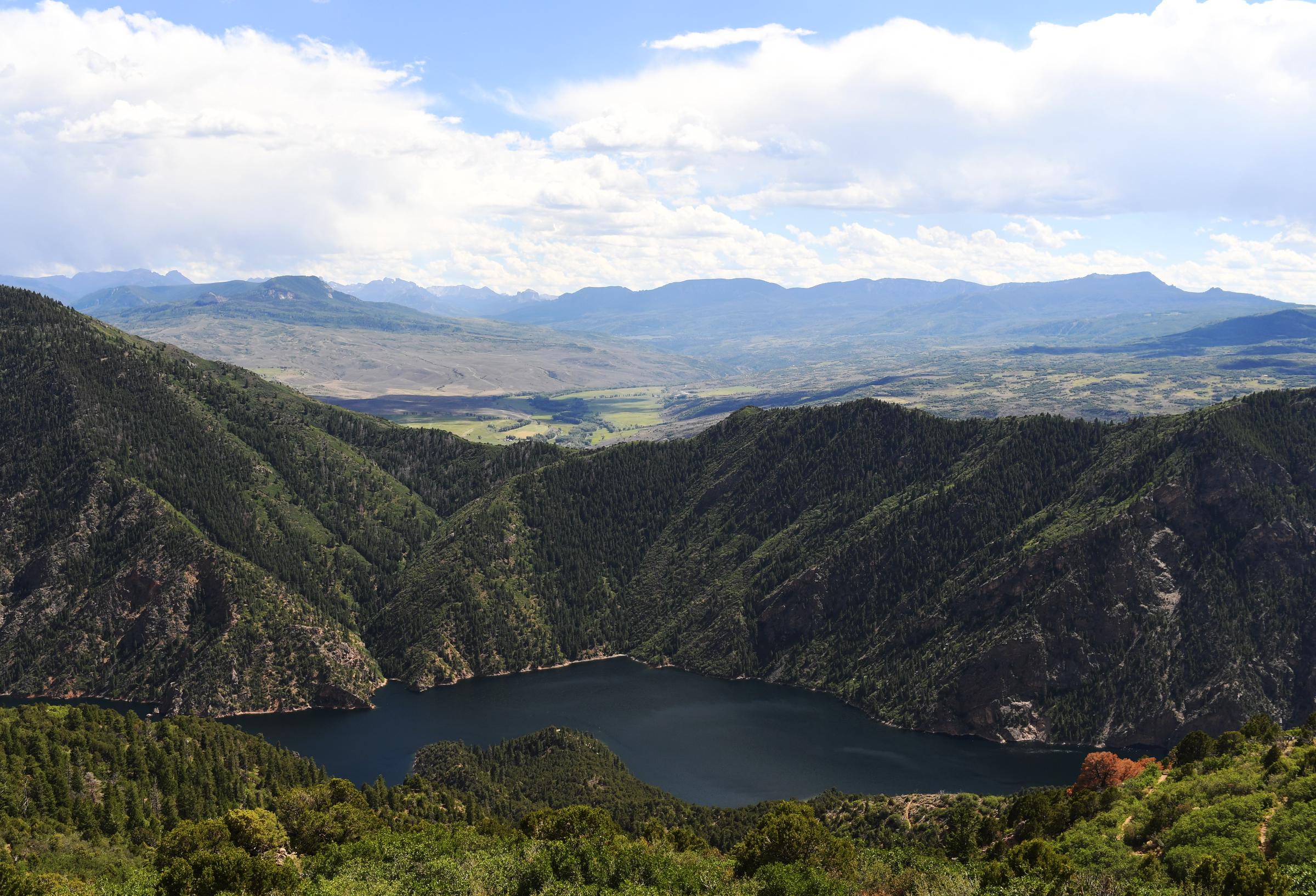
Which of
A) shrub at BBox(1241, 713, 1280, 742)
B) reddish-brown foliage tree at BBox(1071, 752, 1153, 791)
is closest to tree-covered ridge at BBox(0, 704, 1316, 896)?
shrub at BBox(1241, 713, 1280, 742)

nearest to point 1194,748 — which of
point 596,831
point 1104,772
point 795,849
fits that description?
point 1104,772

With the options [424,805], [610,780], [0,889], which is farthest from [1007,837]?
[0,889]

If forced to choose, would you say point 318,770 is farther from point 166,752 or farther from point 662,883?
point 662,883

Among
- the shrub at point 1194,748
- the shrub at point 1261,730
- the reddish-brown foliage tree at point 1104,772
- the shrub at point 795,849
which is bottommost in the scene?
the reddish-brown foliage tree at point 1104,772

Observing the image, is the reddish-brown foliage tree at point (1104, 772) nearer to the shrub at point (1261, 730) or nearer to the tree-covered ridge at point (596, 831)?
the tree-covered ridge at point (596, 831)

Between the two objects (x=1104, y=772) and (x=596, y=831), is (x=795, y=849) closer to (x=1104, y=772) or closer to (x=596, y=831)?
(x=596, y=831)

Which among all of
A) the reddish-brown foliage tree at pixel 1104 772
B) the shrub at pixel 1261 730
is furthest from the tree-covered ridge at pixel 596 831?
the reddish-brown foliage tree at pixel 1104 772
